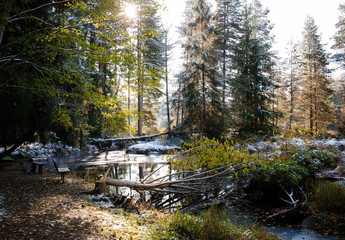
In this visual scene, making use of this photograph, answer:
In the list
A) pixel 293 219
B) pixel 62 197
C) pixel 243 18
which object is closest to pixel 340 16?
pixel 243 18

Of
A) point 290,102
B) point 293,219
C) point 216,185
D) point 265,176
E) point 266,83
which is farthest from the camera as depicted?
point 290,102

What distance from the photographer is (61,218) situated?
399 cm

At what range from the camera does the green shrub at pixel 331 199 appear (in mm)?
5291

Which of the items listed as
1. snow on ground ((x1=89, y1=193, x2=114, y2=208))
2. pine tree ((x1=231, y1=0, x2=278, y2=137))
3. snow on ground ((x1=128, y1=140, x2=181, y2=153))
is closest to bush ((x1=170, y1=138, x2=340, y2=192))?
snow on ground ((x1=89, y1=193, x2=114, y2=208))

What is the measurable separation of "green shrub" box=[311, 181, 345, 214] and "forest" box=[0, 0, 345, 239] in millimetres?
32

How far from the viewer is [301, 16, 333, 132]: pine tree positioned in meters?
21.1

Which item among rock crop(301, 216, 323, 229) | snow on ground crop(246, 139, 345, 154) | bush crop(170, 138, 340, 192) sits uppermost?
snow on ground crop(246, 139, 345, 154)

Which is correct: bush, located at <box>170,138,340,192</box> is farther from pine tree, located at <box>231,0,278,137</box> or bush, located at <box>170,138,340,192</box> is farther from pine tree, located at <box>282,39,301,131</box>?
pine tree, located at <box>282,39,301,131</box>

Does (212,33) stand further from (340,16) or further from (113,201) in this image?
(113,201)

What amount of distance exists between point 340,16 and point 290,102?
967 centimetres

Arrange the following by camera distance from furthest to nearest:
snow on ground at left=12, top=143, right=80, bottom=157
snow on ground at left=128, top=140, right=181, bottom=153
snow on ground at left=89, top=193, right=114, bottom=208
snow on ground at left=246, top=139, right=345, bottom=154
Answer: snow on ground at left=128, top=140, right=181, bottom=153 → snow on ground at left=12, top=143, right=80, bottom=157 → snow on ground at left=246, top=139, right=345, bottom=154 → snow on ground at left=89, top=193, right=114, bottom=208

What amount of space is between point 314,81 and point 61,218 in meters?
25.8

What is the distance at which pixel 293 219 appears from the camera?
5445 mm

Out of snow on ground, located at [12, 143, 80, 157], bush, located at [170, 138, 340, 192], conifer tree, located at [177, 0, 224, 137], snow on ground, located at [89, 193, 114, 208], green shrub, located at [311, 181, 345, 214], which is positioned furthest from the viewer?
conifer tree, located at [177, 0, 224, 137]
